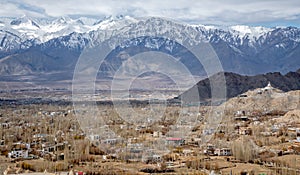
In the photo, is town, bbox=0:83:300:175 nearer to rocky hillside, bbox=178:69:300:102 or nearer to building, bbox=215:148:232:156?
building, bbox=215:148:232:156

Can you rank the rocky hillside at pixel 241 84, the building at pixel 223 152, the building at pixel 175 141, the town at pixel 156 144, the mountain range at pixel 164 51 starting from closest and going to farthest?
the town at pixel 156 144 → the building at pixel 223 152 → the building at pixel 175 141 → the rocky hillside at pixel 241 84 → the mountain range at pixel 164 51

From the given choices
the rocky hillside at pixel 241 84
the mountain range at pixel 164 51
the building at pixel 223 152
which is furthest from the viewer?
the mountain range at pixel 164 51

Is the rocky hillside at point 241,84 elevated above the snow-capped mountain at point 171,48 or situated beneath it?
situated beneath

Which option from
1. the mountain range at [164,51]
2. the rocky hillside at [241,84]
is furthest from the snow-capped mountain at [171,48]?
the rocky hillside at [241,84]

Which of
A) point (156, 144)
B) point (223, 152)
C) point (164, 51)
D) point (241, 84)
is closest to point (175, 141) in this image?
point (156, 144)

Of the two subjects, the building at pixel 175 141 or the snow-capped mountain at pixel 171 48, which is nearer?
the building at pixel 175 141

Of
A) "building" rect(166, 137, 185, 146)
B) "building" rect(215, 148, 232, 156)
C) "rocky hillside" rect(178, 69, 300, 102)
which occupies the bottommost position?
"building" rect(215, 148, 232, 156)

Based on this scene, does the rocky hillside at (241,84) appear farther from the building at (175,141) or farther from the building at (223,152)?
the building at (223,152)

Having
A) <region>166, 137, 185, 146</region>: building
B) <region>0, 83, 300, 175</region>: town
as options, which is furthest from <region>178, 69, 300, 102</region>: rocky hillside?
<region>166, 137, 185, 146</region>: building

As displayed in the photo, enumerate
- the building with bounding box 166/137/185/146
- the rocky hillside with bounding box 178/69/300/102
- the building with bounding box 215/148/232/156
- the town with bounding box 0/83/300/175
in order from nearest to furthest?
the town with bounding box 0/83/300/175
the building with bounding box 215/148/232/156
the building with bounding box 166/137/185/146
the rocky hillside with bounding box 178/69/300/102

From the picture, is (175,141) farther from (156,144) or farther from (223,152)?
(223,152)
